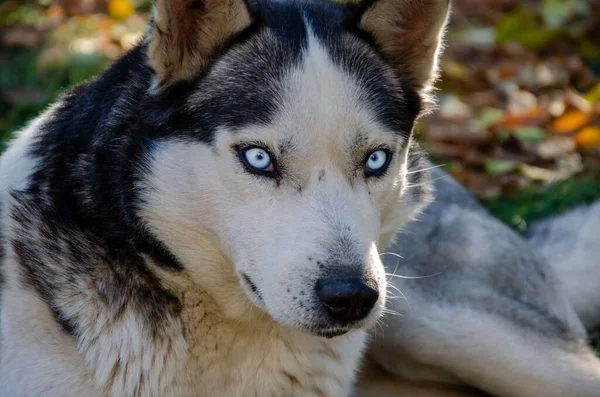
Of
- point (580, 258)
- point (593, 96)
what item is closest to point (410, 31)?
point (580, 258)

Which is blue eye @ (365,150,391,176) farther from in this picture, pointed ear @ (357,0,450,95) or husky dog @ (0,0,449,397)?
pointed ear @ (357,0,450,95)

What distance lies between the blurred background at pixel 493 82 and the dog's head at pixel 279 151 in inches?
99.3

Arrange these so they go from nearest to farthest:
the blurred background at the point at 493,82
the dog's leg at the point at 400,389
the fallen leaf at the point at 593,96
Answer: the dog's leg at the point at 400,389 → the blurred background at the point at 493,82 → the fallen leaf at the point at 593,96

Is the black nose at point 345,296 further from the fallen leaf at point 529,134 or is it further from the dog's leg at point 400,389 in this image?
the fallen leaf at point 529,134

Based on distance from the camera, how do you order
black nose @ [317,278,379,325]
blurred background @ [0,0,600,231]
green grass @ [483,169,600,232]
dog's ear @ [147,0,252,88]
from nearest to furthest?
black nose @ [317,278,379,325] < dog's ear @ [147,0,252,88] < green grass @ [483,169,600,232] < blurred background @ [0,0,600,231]

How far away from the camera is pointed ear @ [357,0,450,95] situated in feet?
10.7

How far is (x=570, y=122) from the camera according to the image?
6.95 m

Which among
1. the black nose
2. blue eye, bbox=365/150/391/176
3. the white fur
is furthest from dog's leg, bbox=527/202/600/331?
the black nose

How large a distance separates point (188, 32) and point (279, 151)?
55cm

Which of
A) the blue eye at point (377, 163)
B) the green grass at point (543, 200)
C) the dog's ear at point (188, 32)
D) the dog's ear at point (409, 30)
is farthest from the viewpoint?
the green grass at point (543, 200)

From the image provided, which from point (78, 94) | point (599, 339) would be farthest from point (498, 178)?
point (78, 94)

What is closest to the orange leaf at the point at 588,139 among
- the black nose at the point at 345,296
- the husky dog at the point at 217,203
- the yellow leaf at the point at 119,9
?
the husky dog at the point at 217,203

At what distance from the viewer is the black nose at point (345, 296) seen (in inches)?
107

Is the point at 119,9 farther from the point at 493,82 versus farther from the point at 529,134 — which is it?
the point at 529,134
